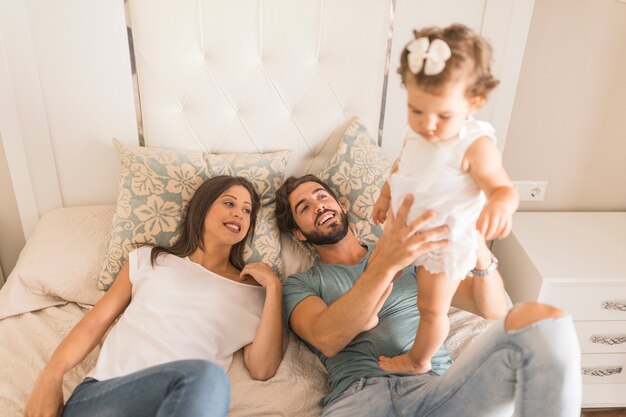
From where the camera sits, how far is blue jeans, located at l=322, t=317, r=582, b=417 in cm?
100

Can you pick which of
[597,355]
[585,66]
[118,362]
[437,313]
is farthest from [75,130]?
[597,355]

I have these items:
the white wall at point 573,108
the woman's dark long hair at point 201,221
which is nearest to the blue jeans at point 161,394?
the woman's dark long hair at point 201,221

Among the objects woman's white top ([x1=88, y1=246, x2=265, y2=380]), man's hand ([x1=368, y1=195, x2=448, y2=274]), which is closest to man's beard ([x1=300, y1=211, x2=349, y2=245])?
woman's white top ([x1=88, y1=246, x2=265, y2=380])

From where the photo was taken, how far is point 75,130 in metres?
1.84

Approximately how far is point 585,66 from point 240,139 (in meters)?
1.35

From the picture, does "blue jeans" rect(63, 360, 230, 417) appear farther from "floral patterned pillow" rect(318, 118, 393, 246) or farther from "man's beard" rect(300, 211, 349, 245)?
"floral patterned pillow" rect(318, 118, 393, 246)

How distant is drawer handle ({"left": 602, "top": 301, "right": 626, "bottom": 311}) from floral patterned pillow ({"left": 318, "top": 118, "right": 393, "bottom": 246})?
2.74 feet

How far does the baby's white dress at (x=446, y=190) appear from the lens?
39.8 inches

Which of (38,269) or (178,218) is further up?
(178,218)

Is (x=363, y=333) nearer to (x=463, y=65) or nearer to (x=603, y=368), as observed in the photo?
(x=463, y=65)

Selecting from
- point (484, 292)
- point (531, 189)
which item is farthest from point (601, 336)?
point (484, 292)

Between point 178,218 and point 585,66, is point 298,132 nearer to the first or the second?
point 178,218

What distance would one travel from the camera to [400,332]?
1.38 m

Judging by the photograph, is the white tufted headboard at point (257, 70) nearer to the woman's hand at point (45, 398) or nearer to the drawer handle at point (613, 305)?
the woman's hand at point (45, 398)
